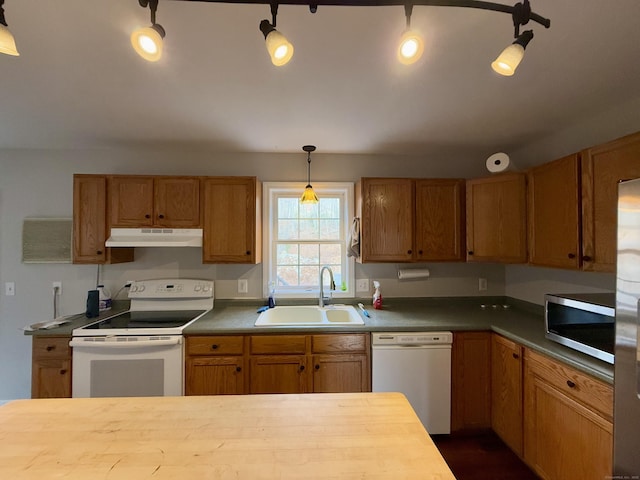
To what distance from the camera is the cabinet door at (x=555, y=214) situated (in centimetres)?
165

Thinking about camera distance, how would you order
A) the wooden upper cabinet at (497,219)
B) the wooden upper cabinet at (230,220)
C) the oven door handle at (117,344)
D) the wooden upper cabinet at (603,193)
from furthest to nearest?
the wooden upper cabinet at (230,220) → the wooden upper cabinet at (497,219) → the oven door handle at (117,344) → the wooden upper cabinet at (603,193)

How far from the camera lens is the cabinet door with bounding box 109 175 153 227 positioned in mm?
2275

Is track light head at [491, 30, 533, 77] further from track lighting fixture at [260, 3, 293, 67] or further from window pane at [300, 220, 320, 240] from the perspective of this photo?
window pane at [300, 220, 320, 240]

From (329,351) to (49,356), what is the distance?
1950 millimetres

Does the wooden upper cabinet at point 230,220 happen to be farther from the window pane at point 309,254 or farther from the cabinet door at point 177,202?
the window pane at point 309,254

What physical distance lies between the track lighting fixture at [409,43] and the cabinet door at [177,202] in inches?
76.6

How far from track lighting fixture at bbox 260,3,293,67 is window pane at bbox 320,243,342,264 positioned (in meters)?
2.00

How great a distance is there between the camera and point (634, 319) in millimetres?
894

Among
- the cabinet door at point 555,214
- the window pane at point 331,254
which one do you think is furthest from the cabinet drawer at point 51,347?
the cabinet door at point 555,214

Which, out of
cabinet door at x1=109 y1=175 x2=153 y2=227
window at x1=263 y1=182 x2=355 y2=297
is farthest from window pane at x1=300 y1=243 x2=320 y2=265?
cabinet door at x1=109 y1=175 x2=153 y2=227

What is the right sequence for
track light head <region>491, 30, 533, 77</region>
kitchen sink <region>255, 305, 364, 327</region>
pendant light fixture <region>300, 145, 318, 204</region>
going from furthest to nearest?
kitchen sink <region>255, 305, 364, 327</region>, pendant light fixture <region>300, 145, 318, 204</region>, track light head <region>491, 30, 533, 77</region>

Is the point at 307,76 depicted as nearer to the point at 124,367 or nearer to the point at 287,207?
the point at 287,207

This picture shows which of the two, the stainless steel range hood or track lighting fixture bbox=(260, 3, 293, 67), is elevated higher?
track lighting fixture bbox=(260, 3, 293, 67)

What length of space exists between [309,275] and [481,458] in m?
1.87
